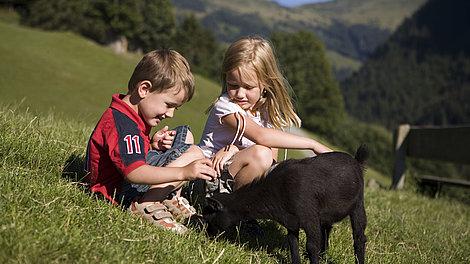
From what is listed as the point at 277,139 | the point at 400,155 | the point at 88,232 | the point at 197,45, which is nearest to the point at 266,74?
the point at 277,139

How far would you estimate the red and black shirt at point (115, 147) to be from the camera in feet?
12.7

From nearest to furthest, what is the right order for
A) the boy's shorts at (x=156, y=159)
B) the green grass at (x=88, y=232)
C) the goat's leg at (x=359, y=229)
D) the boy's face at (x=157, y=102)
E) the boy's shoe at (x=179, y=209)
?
the green grass at (x=88, y=232) < the goat's leg at (x=359, y=229) < the boy's face at (x=157, y=102) < the boy's shorts at (x=156, y=159) < the boy's shoe at (x=179, y=209)

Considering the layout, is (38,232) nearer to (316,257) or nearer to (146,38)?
(316,257)

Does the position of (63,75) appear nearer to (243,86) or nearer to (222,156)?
(243,86)

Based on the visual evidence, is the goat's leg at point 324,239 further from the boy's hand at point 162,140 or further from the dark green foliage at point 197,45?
the dark green foliage at point 197,45

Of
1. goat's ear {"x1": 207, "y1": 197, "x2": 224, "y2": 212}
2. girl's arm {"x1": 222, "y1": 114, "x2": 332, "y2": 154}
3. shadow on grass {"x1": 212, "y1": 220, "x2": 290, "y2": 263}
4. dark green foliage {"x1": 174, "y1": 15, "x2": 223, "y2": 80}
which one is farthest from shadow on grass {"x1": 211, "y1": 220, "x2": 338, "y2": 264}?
dark green foliage {"x1": 174, "y1": 15, "x2": 223, "y2": 80}

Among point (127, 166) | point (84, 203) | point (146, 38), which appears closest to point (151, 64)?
point (127, 166)

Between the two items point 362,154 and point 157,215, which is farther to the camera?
point 157,215

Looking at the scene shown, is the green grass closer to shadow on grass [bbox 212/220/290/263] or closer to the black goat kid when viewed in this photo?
shadow on grass [bbox 212/220/290/263]

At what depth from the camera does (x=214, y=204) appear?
407cm

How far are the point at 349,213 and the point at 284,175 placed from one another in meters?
0.55

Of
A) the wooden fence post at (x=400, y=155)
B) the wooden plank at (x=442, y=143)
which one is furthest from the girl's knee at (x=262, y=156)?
the wooden fence post at (x=400, y=155)

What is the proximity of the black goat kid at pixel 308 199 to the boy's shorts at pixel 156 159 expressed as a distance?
64cm

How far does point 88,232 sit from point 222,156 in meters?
1.46
